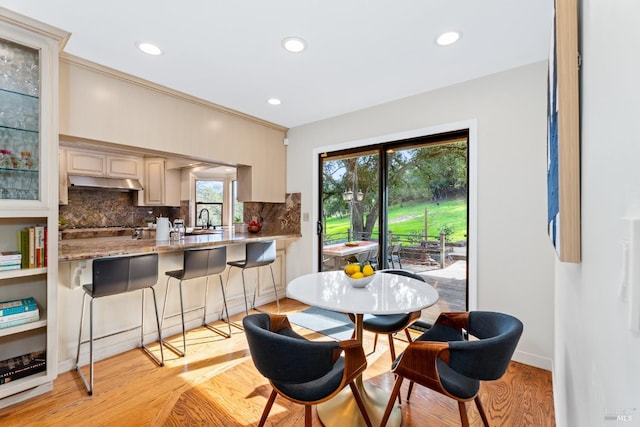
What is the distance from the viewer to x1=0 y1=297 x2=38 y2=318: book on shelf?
75.6 inches

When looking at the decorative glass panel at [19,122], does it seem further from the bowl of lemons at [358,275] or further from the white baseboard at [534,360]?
the white baseboard at [534,360]

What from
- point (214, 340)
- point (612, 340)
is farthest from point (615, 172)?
point (214, 340)

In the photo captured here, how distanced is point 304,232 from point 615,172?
3682 millimetres

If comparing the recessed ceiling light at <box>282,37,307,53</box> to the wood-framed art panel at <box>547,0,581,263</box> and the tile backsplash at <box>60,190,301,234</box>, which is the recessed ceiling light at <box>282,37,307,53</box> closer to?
the wood-framed art panel at <box>547,0,581,263</box>

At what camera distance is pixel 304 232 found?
414 centimetres

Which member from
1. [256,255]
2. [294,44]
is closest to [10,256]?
[256,255]

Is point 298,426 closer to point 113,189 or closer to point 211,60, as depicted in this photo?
point 211,60

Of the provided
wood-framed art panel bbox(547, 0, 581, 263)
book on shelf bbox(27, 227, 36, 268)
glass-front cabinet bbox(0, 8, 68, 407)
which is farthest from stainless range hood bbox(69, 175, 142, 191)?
wood-framed art panel bbox(547, 0, 581, 263)

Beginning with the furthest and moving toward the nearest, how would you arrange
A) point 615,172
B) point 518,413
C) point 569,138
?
point 518,413 < point 569,138 < point 615,172

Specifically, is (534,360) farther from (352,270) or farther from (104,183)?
(104,183)

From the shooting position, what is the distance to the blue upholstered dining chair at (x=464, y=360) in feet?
4.22

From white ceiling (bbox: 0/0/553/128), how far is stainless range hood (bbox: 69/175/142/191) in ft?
9.49

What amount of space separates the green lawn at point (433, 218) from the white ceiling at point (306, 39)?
1.19 m

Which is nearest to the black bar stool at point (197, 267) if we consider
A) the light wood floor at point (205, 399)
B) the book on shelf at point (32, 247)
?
the light wood floor at point (205, 399)
